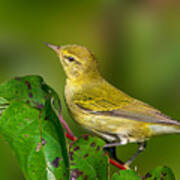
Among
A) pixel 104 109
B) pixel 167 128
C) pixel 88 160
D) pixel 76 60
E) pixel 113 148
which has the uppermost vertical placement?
pixel 76 60

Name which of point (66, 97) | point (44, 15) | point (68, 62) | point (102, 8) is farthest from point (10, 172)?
point (102, 8)

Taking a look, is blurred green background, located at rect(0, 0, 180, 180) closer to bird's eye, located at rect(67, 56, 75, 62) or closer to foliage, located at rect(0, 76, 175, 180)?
bird's eye, located at rect(67, 56, 75, 62)

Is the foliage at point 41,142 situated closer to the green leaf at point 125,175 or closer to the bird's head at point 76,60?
the green leaf at point 125,175

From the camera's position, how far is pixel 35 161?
2.41m

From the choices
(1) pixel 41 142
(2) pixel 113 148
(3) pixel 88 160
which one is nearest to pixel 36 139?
(1) pixel 41 142

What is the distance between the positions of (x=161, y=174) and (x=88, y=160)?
53 centimetres

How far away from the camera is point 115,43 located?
5.27 metres

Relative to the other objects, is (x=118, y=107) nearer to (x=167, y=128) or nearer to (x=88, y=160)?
(x=167, y=128)

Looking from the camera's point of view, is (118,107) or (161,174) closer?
(161,174)

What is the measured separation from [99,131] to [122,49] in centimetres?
125

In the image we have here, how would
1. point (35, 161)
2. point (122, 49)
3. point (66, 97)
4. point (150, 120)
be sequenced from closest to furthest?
point (35, 161)
point (150, 120)
point (66, 97)
point (122, 49)

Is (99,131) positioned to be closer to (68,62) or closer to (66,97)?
(66,97)

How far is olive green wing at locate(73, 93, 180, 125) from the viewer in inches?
170

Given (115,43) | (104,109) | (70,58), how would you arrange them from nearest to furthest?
(104,109)
(70,58)
(115,43)
